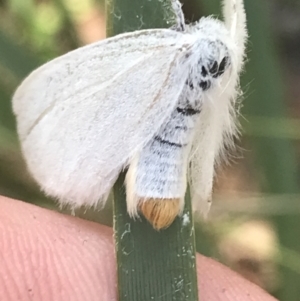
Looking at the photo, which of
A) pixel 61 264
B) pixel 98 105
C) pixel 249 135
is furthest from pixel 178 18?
pixel 249 135

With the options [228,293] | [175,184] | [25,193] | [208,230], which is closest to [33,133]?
[175,184]

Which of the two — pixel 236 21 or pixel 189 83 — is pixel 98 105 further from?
pixel 236 21

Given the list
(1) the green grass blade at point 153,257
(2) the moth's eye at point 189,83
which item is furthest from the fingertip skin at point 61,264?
(2) the moth's eye at point 189,83

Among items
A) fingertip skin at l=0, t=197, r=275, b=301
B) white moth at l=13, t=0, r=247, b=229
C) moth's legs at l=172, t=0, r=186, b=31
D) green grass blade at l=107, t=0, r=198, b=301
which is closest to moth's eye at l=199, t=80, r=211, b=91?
white moth at l=13, t=0, r=247, b=229

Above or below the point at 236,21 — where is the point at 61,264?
below

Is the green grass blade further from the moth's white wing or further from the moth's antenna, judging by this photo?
the moth's antenna

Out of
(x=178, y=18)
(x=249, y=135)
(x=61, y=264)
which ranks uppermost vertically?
(x=178, y=18)
